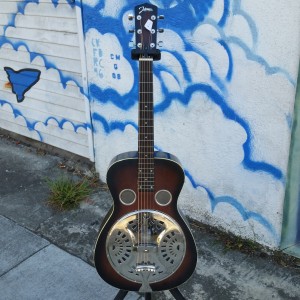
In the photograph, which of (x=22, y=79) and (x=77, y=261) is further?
(x=22, y=79)

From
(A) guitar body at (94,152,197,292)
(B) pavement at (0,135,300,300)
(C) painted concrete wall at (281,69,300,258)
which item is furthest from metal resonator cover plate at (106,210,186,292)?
(C) painted concrete wall at (281,69,300,258)

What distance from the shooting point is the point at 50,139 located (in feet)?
16.9

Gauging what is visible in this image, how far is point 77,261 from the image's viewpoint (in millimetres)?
3465

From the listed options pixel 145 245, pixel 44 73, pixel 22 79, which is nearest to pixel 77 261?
pixel 145 245

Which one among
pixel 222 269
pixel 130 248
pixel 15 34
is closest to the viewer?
pixel 130 248

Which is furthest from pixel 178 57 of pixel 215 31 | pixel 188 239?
pixel 188 239

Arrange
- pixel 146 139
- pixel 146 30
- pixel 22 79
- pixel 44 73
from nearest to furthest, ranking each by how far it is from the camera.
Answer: pixel 146 30
pixel 146 139
pixel 44 73
pixel 22 79

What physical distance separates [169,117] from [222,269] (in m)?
1.28

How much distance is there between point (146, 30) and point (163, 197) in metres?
0.90

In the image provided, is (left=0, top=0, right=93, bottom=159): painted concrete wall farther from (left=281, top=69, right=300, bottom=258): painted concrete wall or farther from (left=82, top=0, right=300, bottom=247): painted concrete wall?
(left=281, top=69, right=300, bottom=258): painted concrete wall

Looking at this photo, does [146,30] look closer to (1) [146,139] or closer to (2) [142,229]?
(1) [146,139]

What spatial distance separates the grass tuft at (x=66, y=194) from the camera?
165 inches

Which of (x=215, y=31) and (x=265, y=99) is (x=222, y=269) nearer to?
(x=265, y=99)

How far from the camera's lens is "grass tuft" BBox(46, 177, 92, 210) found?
4203mm
